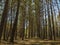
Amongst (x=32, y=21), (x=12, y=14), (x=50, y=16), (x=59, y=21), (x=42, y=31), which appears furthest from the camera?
(x=59, y=21)

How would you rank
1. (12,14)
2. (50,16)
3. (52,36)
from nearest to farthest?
1. (12,14)
2. (52,36)
3. (50,16)

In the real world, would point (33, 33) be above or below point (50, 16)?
below

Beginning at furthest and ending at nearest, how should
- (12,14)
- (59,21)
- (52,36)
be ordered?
(59,21) < (52,36) < (12,14)

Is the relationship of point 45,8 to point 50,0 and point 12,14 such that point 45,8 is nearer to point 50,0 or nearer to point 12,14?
point 50,0

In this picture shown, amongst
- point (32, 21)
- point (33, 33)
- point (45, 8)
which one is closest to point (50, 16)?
point (45, 8)

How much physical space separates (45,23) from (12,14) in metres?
5.64

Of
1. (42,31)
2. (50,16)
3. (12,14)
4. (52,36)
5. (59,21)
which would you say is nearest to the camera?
(12,14)

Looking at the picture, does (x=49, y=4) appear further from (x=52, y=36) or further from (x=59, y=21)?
(x=59, y=21)

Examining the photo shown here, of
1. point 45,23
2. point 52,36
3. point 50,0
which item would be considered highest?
point 50,0

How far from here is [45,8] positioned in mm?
15031

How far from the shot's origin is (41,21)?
1644 cm

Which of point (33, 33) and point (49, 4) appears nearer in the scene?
point (49, 4)

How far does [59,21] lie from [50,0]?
23.9ft

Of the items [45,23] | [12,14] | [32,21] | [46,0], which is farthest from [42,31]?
[12,14]
